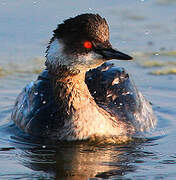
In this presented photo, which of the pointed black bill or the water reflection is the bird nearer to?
the pointed black bill

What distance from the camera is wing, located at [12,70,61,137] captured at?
1316 cm

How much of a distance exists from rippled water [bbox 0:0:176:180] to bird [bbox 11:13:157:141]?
24 cm

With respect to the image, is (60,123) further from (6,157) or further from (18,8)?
(18,8)

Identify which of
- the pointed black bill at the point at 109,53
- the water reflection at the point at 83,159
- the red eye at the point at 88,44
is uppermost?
the red eye at the point at 88,44

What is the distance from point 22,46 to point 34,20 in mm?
915

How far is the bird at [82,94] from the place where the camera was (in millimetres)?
12609

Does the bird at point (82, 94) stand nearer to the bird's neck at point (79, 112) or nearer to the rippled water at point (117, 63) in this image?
the bird's neck at point (79, 112)

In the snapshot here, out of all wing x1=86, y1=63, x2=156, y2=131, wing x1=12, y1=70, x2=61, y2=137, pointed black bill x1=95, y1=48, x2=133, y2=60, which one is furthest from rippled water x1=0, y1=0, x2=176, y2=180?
pointed black bill x1=95, y1=48, x2=133, y2=60

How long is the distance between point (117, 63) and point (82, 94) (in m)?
3.55

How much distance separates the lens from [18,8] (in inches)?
713

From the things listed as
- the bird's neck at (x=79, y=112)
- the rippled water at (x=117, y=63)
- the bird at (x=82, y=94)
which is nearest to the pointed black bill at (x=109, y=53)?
the bird at (x=82, y=94)

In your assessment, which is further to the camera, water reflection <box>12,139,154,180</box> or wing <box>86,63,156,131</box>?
wing <box>86,63,156,131</box>

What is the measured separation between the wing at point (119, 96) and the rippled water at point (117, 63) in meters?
0.31

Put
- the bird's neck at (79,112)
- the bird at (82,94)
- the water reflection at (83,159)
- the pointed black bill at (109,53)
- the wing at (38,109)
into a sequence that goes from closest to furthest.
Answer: the water reflection at (83,159) < the pointed black bill at (109,53) < the bird at (82,94) < the bird's neck at (79,112) < the wing at (38,109)
